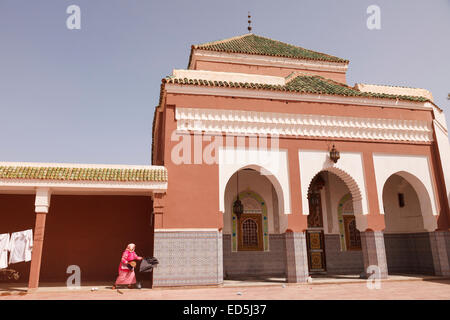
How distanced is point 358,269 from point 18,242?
9.79 meters

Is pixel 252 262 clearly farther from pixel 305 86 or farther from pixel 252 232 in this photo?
pixel 305 86

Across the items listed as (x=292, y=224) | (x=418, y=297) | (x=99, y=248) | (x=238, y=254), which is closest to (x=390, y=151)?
(x=292, y=224)

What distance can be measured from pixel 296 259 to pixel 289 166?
7.89 ft

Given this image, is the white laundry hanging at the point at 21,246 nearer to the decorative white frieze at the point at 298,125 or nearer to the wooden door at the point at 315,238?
the decorative white frieze at the point at 298,125

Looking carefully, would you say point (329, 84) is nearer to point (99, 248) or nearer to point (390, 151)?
point (390, 151)

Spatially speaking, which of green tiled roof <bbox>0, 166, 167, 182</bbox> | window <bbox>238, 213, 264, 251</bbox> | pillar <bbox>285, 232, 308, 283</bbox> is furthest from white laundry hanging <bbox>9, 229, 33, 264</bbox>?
pillar <bbox>285, 232, 308, 283</bbox>

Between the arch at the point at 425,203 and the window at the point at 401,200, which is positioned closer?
the arch at the point at 425,203

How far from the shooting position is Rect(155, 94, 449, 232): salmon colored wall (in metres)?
8.16

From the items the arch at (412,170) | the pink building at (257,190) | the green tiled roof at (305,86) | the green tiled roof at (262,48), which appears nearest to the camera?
the pink building at (257,190)

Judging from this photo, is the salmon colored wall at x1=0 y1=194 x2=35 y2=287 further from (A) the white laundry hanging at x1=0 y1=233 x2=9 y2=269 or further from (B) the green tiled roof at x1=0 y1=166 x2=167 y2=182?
(B) the green tiled roof at x1=0 y1=166 x2=167 y2=182

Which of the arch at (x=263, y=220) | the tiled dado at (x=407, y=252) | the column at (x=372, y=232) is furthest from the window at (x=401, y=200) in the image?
the arch at (x=263, y=220)

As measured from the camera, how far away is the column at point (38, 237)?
739 cm

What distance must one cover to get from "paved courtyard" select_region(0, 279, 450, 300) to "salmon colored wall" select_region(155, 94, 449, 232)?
4.93ft

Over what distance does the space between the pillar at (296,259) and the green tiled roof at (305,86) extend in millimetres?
4018
